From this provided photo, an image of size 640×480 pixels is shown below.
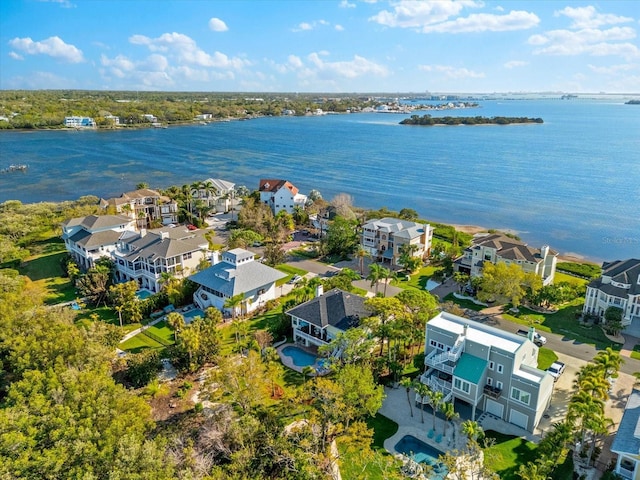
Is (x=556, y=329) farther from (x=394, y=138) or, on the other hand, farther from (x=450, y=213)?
(x=394, y=138)

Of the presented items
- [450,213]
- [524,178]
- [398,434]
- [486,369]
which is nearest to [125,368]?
[398,434]

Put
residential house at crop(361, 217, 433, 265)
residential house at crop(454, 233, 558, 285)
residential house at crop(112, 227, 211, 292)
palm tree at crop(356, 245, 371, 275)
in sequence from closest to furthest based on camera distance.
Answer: residential house at crop(112, 227, 211, 292), residential house at crop(454, 233, 558, 285), palm tree at crop(356, 245, 371, 275), residential house at crop(361, 217, 433, 265)

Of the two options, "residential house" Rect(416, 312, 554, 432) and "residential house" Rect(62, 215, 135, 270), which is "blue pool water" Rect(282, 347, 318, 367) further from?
"residential house" Rect(62, 215, 135, 270)

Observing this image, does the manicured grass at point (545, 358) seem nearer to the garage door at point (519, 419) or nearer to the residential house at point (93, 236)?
the garage door at point (519, 419)

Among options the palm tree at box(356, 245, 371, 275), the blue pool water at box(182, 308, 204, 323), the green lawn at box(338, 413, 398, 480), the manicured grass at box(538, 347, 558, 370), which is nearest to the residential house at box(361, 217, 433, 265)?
the palm tree at box(356, 245, 371, 275)

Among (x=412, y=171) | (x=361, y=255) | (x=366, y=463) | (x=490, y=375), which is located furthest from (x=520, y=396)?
(x=412, y=171)

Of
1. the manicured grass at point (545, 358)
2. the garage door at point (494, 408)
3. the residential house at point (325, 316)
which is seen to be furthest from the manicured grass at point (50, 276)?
the manicured grass at point (545, 358)

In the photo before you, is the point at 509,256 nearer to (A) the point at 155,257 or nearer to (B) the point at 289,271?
(B) the point at 289,271
